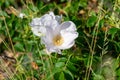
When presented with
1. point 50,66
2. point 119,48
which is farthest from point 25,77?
point 119,48

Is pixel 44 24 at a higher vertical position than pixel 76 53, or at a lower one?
higher

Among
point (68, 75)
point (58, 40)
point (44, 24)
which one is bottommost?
point (68, 75)

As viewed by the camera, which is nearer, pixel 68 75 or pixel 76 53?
pixel 68 75

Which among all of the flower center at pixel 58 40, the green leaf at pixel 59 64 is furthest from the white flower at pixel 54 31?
the green leaf at pixel 59 64

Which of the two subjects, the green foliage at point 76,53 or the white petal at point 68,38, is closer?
the white petal at point 68,38

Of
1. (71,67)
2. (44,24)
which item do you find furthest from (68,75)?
(44,24)

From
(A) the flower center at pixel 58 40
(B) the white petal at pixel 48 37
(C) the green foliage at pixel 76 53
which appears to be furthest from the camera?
(C) the green foliage at pixel 76 53

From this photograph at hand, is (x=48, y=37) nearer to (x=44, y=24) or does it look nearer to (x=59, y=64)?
(x=44, y=24)

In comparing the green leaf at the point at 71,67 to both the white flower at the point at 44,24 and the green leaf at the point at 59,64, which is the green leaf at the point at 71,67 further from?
the white flower at the point at 44,24
